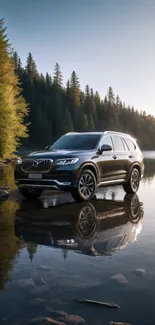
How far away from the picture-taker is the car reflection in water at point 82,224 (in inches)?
211

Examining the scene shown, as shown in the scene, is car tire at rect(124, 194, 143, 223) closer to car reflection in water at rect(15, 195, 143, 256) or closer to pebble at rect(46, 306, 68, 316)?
car reflection in water at rect(15, 195, 143, 256)

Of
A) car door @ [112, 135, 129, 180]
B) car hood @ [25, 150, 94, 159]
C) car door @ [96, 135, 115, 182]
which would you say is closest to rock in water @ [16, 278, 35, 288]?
car hood @ [25, 150, 94, 159]

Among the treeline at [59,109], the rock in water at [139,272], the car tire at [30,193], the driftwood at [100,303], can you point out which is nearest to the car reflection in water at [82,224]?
the car tire at [30,193]

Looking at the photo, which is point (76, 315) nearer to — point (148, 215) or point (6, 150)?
point (148, 215)

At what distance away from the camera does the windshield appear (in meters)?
10.7

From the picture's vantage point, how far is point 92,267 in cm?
425

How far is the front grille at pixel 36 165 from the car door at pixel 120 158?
2512 millimetres

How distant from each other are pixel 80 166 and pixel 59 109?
9617cm

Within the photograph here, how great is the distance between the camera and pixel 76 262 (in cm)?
444

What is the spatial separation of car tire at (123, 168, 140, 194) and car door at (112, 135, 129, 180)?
36 cm

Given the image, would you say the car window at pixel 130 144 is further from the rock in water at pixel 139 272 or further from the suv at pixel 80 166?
the rock in water at pixel 139 272

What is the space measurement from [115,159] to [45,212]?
380cm

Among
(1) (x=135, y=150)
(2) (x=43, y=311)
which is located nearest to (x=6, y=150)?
(1) (x=135, y=150)

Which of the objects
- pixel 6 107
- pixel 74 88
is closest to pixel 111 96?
pixel 74 88
